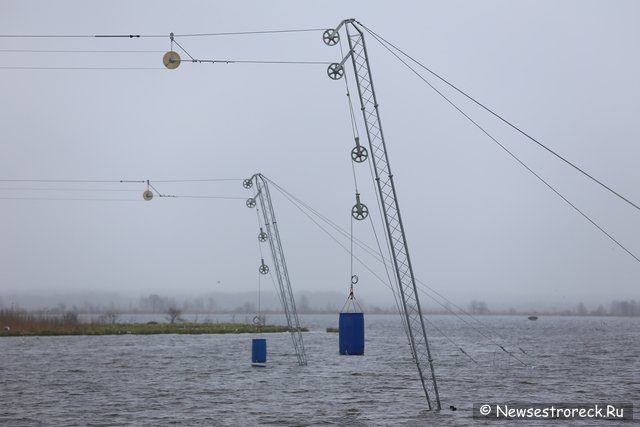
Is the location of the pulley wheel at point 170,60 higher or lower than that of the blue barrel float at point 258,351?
higher

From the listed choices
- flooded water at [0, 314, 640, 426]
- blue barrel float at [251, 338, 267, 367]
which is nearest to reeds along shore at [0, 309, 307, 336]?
flooded water at [0, 314, 640, 426]

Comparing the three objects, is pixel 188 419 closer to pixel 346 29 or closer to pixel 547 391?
pixel 346 29

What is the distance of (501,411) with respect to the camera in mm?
41031

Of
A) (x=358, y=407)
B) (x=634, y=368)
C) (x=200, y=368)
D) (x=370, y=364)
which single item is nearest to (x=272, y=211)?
(x=200, y=368)

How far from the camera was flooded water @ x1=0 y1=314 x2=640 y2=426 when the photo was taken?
38.6 metres

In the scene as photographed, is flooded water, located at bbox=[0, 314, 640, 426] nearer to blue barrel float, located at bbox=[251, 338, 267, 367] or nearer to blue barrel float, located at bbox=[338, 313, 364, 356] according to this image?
blue barrel float, located at bbox=[251, 338, 267, 367]

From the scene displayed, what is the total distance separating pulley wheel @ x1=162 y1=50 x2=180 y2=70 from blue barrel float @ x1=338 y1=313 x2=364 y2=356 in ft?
49.1

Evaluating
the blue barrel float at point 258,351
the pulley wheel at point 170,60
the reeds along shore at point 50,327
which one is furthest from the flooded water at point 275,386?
the reeds along shore at point 50,327

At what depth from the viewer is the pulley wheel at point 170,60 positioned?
35.2 meters

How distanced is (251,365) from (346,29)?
3935 cm

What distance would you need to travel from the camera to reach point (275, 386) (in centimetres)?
5288

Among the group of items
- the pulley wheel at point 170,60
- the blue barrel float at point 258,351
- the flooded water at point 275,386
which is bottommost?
the flooded water at point 275,386

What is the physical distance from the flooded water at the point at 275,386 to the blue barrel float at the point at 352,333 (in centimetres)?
294

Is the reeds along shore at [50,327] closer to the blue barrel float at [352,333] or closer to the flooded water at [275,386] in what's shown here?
the flooded water at [275,386]
